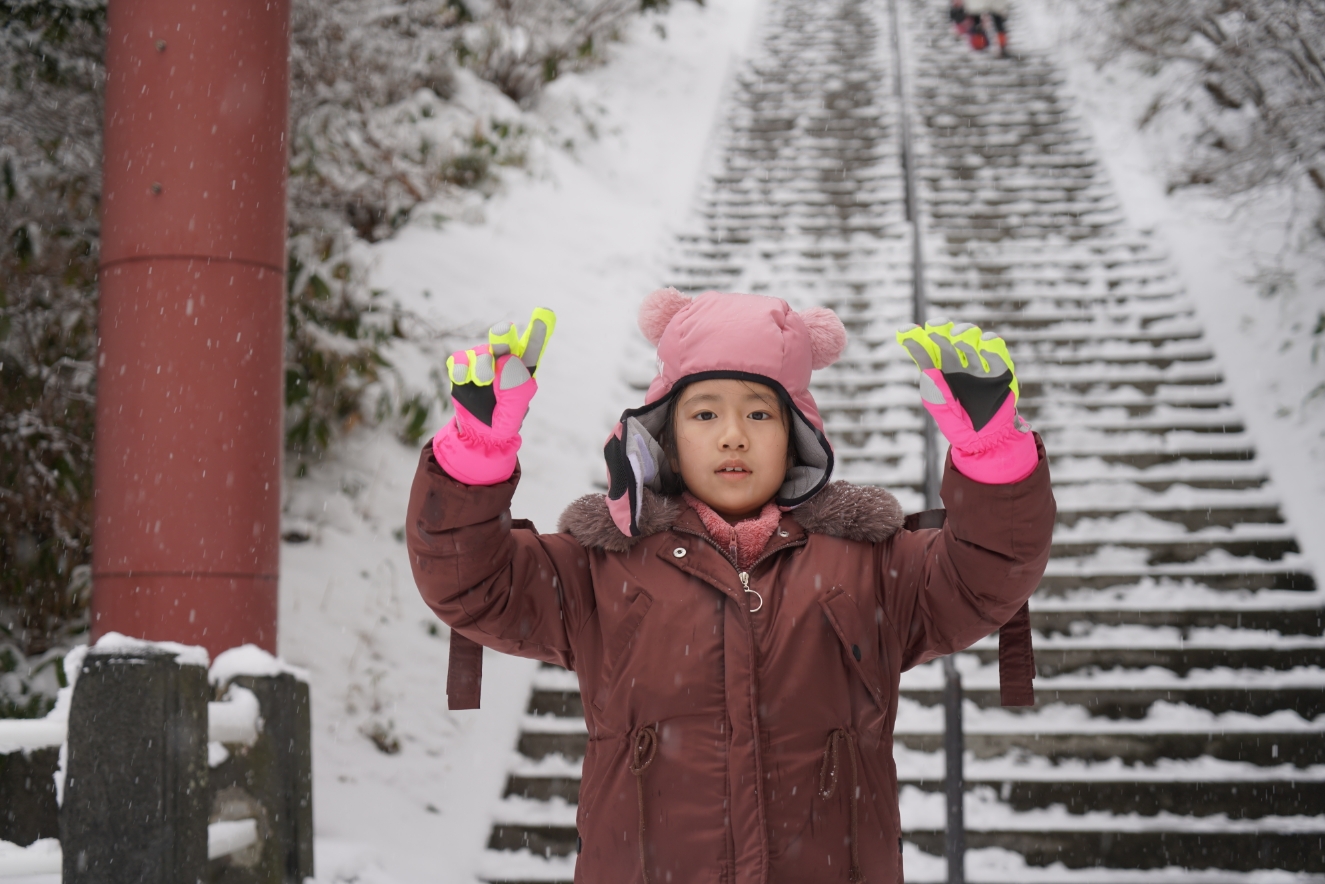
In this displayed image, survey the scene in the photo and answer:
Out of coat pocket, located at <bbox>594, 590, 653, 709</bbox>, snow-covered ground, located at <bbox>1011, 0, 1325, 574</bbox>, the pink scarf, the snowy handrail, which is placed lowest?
the snowy handrail

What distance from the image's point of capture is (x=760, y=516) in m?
1.81

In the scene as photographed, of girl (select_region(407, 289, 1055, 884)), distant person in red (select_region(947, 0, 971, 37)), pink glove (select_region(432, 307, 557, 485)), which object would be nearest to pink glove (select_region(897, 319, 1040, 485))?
girl (select_region(407, 289, 1055, 884))

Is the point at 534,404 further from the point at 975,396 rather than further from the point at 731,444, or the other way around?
the point at 975,396

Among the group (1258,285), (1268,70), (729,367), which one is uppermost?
(1268,70)

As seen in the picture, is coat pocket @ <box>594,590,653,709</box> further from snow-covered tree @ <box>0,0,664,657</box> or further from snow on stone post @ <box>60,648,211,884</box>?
snow-covered tree @ <box>0,0,664,657</box>

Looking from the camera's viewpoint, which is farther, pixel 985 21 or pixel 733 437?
pixel 985 21

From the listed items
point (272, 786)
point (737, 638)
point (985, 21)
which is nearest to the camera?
point (737, 638)

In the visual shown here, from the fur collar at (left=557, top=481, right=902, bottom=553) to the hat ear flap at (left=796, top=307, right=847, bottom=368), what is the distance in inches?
10.9

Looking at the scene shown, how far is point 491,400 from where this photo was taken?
1486 millimetres

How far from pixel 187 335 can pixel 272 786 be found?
3.75ft

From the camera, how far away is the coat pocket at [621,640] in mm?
1657

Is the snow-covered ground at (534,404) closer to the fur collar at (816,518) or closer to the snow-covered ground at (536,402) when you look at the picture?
the snow-covered ground at (536,402)

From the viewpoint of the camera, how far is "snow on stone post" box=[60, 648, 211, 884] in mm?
1854

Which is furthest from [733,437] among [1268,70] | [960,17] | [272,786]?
[960,17]
